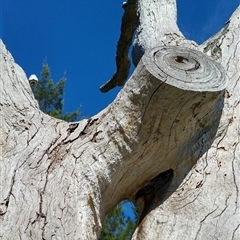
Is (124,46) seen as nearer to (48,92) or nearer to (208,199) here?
(208,199)

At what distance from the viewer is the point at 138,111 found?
1483 millimetres

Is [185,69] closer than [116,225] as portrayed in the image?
Yes

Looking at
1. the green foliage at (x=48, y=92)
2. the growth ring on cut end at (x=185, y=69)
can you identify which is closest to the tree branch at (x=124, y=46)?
the growth ring on cut end at (x=185, y=69)

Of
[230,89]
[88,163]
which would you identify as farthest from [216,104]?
[88,163]

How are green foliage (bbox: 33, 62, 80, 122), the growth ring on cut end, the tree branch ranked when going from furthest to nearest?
green foliage (bbox: 33, 62, 80, 122) → the tree branch → the growth ring on cut end

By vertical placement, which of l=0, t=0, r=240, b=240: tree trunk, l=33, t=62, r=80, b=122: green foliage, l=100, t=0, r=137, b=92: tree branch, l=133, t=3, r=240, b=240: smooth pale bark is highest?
l=33, t=62, r=80, b=122: green foliage

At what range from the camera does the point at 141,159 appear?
150 centimetres

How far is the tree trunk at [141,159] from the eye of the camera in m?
1.31

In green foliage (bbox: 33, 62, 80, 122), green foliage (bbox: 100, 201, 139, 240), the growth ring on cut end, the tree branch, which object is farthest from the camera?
green foliage (bbox: 33, 62, 80, 122)

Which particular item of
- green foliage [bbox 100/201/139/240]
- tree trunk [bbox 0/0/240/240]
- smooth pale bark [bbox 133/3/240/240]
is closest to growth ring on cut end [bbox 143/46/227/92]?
tree trunk [bbox 0/0/240/240]

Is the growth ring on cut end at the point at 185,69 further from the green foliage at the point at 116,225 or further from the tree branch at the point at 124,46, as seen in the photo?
the green foliage at the point at 116,225

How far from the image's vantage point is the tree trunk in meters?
1.31

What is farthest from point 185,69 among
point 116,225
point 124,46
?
point 116,225

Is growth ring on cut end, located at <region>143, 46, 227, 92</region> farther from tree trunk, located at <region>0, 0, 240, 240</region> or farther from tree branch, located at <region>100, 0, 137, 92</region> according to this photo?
tree branch, located at <region>100, 0, 137, 92</region>
